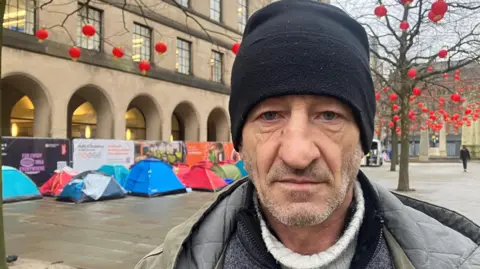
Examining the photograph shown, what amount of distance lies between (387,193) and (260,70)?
0.64 m

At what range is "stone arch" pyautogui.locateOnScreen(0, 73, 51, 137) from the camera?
1797 centimetres

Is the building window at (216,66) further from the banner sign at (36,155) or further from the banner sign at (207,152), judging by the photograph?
the banner sign at (36,155)

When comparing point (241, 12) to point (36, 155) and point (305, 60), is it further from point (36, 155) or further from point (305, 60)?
point (305, 60)

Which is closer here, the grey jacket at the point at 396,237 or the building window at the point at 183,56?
the grey jacket at the point at 396,237

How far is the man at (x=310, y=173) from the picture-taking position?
1301 mm

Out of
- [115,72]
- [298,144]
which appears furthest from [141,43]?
[298,144]

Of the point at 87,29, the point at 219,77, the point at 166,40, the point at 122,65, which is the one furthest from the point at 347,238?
the point at 219,77

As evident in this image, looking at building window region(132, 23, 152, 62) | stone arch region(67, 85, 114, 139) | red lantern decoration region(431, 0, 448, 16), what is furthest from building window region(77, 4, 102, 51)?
red lantern decoration region(431, 0, 448, 16)

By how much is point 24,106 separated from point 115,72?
497 centimetres

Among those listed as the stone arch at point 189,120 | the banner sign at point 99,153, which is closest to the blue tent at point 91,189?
the banner sign at point 99,153

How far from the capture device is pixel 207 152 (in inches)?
990

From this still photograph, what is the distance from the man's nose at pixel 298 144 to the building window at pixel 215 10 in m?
28.7

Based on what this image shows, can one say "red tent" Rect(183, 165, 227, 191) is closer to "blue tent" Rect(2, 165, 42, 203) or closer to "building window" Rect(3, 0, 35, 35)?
"blue tent" Rect(2, 165, 42, 203)

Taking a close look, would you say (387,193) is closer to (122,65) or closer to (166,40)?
(122,65)
